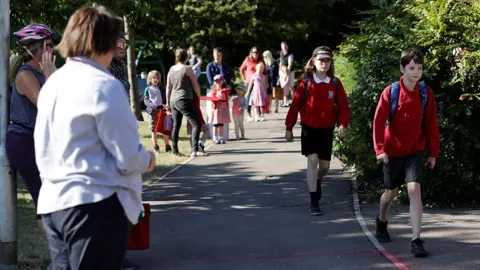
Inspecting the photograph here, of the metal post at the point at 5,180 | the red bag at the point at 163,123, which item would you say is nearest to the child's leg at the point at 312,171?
the metal post at the point at 5,180

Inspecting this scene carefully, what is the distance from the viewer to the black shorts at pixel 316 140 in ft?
29.3

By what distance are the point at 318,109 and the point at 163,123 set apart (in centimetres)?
617

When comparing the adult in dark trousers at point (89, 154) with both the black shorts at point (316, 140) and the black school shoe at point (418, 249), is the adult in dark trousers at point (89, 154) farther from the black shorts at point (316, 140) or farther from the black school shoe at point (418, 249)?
the black shorts at point (316, 140)

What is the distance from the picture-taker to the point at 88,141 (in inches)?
145

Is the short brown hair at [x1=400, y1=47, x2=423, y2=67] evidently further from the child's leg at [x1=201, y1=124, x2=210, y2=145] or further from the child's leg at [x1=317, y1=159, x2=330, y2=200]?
the child's leg at [x1=201, y1=124, x2=210, y2=145]

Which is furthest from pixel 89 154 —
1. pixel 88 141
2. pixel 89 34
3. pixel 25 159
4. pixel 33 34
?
pixel 33 34

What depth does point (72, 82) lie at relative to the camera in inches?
145

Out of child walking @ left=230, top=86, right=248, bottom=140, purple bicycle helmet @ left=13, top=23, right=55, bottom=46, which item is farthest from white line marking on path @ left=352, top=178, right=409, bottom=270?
child walking @ left=230, top=86, right=248, bottom=140

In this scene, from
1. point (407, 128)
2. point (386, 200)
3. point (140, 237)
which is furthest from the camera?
point (386, 200)

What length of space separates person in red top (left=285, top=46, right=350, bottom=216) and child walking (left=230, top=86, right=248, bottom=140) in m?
7.46

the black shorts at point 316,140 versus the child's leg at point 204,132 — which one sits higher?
the black shorts at point 316,140

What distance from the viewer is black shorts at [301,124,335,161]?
8930 millimetres

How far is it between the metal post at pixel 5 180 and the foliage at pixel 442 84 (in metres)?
4.15

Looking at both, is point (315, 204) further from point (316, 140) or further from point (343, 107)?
point (343, 107)
